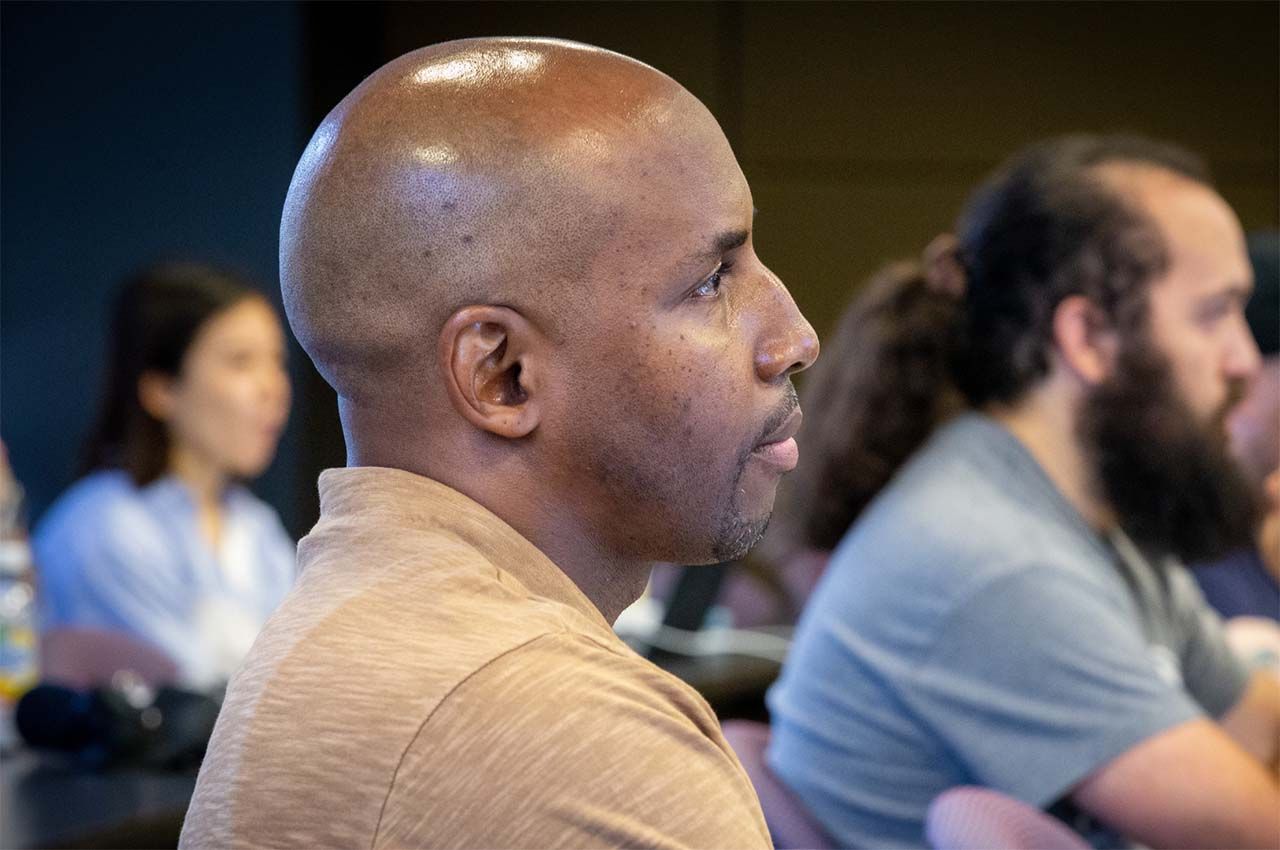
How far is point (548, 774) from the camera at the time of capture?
0.78 metres

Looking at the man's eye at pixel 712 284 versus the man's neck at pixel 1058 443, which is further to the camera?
the man's neck at pixel 1058 443

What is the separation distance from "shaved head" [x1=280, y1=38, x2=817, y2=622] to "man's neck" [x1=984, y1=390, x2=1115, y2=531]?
3.64ft

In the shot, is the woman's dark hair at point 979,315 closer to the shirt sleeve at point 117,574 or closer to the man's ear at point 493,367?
the man's ear at point 493,367

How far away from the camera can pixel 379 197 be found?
0.91m

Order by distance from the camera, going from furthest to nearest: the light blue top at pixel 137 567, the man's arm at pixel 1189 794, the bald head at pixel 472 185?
the light blue top at pixel 137 567 < the man's arm at pixel 1189 794 < the bald head at pixel 472 185

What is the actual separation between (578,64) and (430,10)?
4.38 meters

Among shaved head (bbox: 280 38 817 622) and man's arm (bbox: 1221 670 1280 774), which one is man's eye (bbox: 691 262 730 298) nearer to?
shaved head (bbox: 280 38 817 622)

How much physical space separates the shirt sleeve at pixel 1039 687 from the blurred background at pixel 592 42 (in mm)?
3342

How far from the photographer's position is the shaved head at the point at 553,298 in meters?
0.89

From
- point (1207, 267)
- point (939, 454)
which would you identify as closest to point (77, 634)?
point (939, 454)

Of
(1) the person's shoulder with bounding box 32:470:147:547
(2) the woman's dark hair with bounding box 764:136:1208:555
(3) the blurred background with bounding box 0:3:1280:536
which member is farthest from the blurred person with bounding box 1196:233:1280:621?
(1) the person's shoulder with bounding box 32:470:147:547

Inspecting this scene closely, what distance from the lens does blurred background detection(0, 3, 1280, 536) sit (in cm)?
500

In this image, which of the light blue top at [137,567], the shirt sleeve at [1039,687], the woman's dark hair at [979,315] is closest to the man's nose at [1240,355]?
the woman's dark hair at [979,315]

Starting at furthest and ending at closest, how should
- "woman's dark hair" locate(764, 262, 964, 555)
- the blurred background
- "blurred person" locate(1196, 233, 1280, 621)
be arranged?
the blurred background
"blurred person" locate(1196, 233, 1280, 621)
"woman's dark hair" locate(764, 262, 964, 555)
